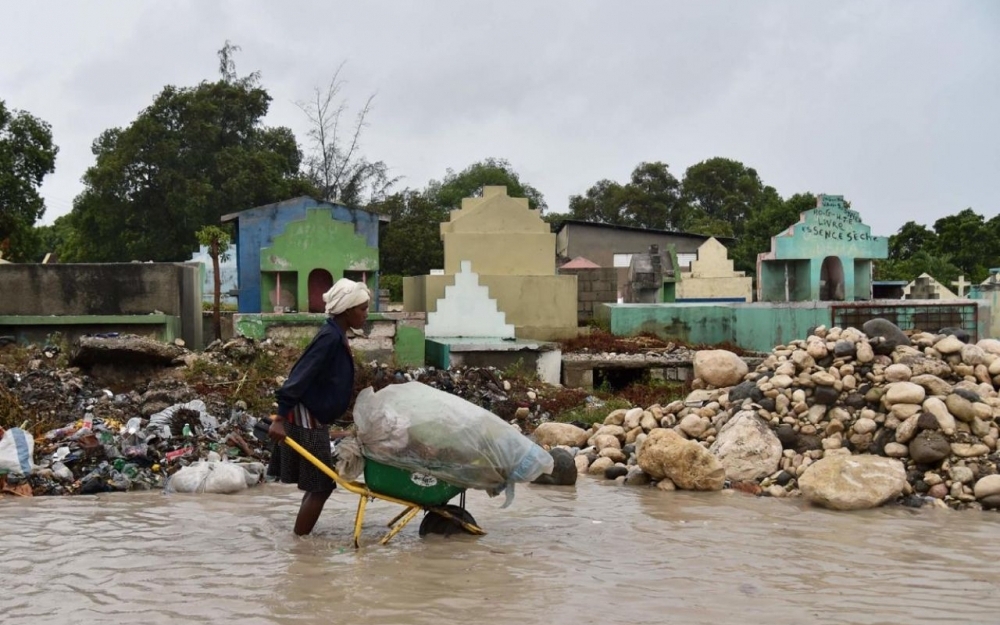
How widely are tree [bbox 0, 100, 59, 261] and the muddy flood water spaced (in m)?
28.6

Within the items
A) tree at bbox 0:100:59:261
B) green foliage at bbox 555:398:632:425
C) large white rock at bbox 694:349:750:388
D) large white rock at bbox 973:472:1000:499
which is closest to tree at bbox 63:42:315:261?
tree at bbox 0:100:59:261

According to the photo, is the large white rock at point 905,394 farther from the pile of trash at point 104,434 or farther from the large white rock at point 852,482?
the pile of trash at point 104,434

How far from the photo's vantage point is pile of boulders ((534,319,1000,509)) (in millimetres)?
8297

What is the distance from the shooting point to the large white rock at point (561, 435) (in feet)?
35.7

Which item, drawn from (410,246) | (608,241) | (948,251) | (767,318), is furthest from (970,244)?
(767,318)

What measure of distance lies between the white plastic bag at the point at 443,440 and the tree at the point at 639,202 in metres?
46.6

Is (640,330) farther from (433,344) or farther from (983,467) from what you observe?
(983,467)

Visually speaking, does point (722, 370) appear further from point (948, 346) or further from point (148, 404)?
point (148, 404)

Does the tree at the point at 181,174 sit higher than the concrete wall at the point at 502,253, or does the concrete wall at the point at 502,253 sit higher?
the tree at the point at 181,174

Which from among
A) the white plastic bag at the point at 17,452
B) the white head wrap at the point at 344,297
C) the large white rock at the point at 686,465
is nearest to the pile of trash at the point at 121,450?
the white plastic bag at the point at 17,452

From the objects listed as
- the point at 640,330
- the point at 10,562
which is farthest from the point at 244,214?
the point at 10,562

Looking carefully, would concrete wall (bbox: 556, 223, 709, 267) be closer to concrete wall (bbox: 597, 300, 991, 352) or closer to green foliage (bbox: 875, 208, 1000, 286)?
green foliage (bbox: 875, 208, 1000, 286)

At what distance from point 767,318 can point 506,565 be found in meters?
11.9

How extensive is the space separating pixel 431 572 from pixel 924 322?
12683 mm
